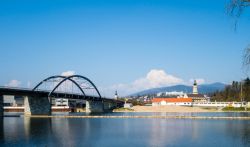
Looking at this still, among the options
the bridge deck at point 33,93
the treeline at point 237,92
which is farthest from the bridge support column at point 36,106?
the treeline at point 237,92

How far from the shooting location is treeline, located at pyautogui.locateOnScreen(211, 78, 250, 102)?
15100 cm

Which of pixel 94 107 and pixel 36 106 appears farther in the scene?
pixel 94 107

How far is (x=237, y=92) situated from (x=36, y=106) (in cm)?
8807

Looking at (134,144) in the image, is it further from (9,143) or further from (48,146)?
(9,143)

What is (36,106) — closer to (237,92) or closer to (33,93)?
(33,93)

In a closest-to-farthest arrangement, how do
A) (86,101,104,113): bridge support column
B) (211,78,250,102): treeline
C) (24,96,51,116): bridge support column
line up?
(24,96,51,116): bridge support column < (211,78,250,102): treeline < (86,101,104,113): bridge support column

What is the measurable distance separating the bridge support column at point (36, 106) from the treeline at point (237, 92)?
72656mm

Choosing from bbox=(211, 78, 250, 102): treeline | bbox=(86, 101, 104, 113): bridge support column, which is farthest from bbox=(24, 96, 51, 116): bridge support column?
bbox=(211, 78, 250, 102): treeline

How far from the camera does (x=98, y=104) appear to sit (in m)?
164

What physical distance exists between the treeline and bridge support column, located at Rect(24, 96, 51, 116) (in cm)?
7266

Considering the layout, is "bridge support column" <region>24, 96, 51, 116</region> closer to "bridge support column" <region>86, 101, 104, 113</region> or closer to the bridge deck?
the bridge deck

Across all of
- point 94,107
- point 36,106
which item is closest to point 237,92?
point 94,107

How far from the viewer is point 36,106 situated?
12181 centimetres

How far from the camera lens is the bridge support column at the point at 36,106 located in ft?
392
